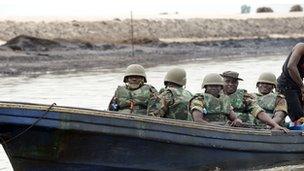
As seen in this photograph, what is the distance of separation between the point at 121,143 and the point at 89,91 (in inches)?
558

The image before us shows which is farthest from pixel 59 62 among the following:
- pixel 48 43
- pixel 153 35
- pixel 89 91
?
pixel 153 35

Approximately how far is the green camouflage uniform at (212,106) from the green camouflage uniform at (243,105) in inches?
24.8

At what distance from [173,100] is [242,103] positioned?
4.52 ft

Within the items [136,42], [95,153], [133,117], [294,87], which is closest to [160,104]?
[133,117]

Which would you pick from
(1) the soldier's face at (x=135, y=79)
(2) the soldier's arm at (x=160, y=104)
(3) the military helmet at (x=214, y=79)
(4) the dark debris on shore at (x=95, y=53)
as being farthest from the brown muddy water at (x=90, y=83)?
(3) the military helmet at (x=214, y=79)

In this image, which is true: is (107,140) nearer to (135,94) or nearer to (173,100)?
(135,94)

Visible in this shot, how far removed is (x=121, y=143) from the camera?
10.5m

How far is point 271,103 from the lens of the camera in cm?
1248

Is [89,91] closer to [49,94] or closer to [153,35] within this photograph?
[49,94]

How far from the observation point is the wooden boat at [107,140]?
33.0 feet

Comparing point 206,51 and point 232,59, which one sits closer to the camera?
point 232,59

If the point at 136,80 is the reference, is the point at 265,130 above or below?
below

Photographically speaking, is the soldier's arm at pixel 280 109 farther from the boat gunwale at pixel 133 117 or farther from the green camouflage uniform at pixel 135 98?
the green camouflage uniform at pixel 135 98

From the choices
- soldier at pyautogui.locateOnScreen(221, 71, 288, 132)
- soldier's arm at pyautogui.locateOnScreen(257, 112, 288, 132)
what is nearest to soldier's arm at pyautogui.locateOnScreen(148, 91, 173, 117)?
soldier at pyautogui.locateOnScreen(221, 71, 288, 132)
